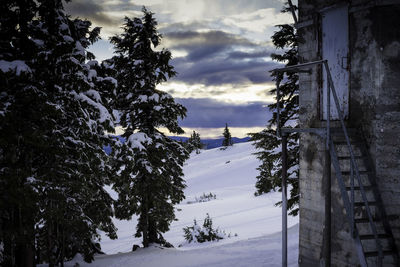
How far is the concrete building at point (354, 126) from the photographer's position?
18.7 feet

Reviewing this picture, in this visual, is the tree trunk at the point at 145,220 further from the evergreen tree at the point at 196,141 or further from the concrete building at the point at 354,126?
the evergreen tree at the point at 196,141

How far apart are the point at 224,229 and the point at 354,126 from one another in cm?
1753

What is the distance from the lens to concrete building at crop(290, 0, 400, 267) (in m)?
5.70

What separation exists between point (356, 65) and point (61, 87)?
328 inches

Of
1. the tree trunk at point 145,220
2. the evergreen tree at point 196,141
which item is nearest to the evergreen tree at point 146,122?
the tree trunk at point 145,220

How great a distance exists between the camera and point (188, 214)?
29.8 m

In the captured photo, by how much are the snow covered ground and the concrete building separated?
10.2ft

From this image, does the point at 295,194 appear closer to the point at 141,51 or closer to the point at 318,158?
the point at 318,158

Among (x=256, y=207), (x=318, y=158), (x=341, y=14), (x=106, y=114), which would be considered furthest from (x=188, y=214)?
(x=341, y=14)

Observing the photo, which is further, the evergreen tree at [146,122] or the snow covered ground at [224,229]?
the evergreen tree at [146,122]

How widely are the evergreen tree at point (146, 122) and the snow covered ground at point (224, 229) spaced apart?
214cm

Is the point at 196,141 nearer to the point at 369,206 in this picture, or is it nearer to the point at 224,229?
the point at 224,229

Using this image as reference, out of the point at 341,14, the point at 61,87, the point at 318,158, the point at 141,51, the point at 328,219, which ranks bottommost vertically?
the point at 328,219

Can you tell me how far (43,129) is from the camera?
8.80 metres
